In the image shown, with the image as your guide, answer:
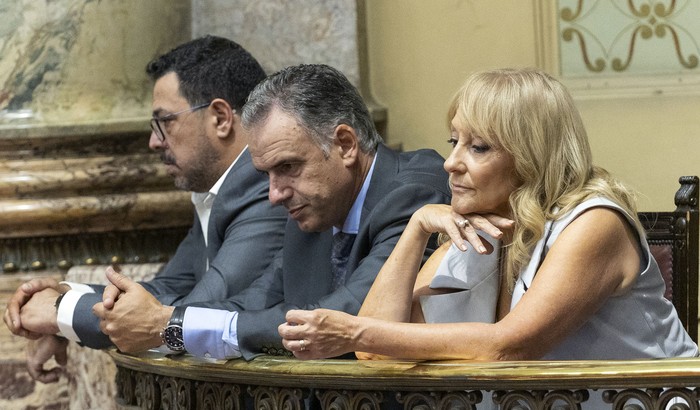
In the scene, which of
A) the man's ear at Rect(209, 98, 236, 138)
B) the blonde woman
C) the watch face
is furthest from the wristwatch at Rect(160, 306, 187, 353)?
the man's ear at Rect(209, 98, 236, 138)

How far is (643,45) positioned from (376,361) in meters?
2.72

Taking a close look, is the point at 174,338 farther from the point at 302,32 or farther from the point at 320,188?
the point at 302,32

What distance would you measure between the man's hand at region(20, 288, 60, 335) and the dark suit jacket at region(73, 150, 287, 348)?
0.56 ft

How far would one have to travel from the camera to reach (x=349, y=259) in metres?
3.51

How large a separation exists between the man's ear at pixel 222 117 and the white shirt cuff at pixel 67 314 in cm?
82

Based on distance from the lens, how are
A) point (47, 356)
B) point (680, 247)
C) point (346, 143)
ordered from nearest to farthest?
point (346, 143) → point (680, 247) → point (47, 356)

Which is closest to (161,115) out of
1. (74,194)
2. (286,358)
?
(74,194)

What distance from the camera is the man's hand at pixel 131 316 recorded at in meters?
3.38

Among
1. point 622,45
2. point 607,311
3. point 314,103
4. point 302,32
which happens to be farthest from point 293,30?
point 607,311

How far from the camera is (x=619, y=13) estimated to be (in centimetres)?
506

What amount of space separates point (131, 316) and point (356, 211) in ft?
2.32

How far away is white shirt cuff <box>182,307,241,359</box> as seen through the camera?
323 centimetres

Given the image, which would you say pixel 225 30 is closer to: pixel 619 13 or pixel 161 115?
pixel 161 115

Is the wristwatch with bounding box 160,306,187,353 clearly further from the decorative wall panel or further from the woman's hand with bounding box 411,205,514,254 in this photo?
the decorative wall panel
